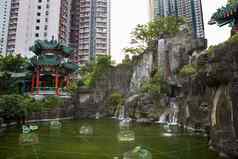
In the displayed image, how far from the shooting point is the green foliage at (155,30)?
31469 millimetres

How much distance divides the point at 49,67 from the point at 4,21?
32128 mm

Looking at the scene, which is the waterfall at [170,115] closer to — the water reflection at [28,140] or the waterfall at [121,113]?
the waterfall at [121,113]

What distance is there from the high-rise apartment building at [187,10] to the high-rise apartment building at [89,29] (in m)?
13.5

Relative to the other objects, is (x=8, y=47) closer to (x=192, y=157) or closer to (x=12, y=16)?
(x=12, y=16)

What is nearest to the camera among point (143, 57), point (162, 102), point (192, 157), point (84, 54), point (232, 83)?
point (232, 83)

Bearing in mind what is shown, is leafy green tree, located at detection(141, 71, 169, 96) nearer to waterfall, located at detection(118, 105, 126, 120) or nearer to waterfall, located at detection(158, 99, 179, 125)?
waterfall, located at detection(158, 99, 179, 125)

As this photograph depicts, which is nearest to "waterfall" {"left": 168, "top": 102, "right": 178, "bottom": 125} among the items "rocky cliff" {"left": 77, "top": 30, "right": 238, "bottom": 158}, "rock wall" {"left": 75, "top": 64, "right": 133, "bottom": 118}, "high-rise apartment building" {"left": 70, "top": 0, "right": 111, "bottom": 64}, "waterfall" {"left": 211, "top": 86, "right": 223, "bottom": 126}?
"rocky cliff" {"left": 77, "top": 30, "right": 238, "bottom": 158}

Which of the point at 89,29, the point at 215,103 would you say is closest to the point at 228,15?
the point at 215,103

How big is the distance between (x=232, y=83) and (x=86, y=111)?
77.6 ft

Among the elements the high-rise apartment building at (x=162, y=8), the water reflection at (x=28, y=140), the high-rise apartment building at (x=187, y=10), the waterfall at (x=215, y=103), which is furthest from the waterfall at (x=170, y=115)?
the high-rise apartment building at (x=162, y=8)

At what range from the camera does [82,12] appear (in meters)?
54.6

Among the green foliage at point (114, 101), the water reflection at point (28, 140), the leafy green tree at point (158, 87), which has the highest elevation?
the leafy green tree at point (158, 87)

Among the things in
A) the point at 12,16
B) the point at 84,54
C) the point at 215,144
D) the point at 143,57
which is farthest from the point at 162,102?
the point at 12,16

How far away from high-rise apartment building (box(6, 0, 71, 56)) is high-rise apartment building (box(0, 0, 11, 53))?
1063 millimetres
